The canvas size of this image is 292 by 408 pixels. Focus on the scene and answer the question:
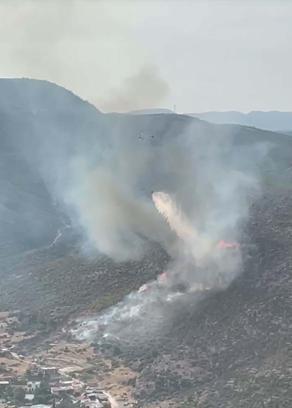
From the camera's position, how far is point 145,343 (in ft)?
307

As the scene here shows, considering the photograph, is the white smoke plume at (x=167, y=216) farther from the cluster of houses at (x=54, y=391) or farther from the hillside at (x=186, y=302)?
the cluster of houses at (x=54, y=391)

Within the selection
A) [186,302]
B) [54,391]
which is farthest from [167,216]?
[54,391]

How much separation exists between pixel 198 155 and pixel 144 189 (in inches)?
1094

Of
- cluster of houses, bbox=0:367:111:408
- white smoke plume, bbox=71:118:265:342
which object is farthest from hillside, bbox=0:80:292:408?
cluster of houses, bbox=0:367:111:408

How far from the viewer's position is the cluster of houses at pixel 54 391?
77.2 metres

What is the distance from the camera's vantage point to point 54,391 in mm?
80500

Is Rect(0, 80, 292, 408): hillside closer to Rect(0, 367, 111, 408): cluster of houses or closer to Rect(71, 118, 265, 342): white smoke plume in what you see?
Rect(71, 118, 265, 342): white smoke plume

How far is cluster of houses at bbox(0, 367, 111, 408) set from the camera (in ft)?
253

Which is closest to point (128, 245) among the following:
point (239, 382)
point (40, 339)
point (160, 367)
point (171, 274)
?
point (171, 274)

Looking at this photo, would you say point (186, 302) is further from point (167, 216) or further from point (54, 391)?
point (167, 216)

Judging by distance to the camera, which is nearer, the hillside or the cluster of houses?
the cluster of houses

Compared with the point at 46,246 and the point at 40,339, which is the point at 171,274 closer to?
the point at 40,339

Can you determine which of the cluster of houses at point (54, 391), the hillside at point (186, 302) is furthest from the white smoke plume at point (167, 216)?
the cluster of houses at point (54, 391)

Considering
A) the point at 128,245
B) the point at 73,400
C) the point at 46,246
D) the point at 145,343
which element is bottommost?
the point at 73,400
